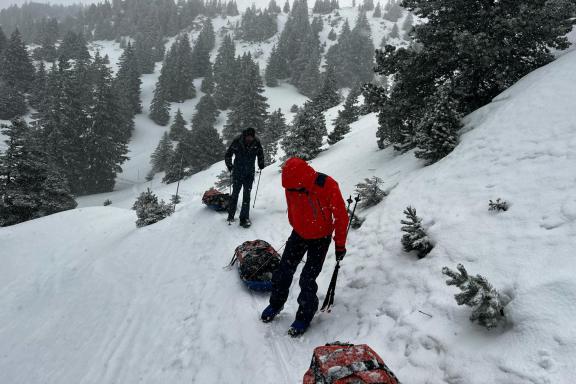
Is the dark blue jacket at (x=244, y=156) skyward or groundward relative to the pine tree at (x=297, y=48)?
skyward

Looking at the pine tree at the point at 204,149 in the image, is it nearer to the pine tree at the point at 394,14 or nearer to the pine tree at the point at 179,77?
the pine tree at the point at 179,77

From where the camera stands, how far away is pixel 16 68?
2308 inches

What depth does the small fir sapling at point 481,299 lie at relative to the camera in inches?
128

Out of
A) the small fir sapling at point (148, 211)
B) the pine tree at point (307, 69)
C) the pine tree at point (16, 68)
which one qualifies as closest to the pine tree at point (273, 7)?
the pine tree at point (307, 69)

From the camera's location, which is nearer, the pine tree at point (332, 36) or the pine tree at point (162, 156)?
the pine tree at point (162, 156)

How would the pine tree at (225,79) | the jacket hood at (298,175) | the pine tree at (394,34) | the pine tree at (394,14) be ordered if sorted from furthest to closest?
1. the pine tree at (394,14)
2. the pine tree at (394,34)
3. the pine tree at (225,79)
4. the jacket hood at (298,175)

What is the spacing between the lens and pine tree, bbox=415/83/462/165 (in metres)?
7.62

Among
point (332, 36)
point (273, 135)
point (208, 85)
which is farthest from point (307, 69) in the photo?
point (273, 135)

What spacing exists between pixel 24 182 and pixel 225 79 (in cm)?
5449

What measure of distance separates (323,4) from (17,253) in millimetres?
153192

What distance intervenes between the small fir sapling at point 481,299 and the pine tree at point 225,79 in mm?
69992

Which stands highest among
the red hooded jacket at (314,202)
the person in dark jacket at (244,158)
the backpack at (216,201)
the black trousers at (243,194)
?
the red hooded jacket at (314,202)

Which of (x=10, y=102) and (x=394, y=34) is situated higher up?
(x=394, y=34)

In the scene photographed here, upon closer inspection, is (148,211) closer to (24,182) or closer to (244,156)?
(244,156)
